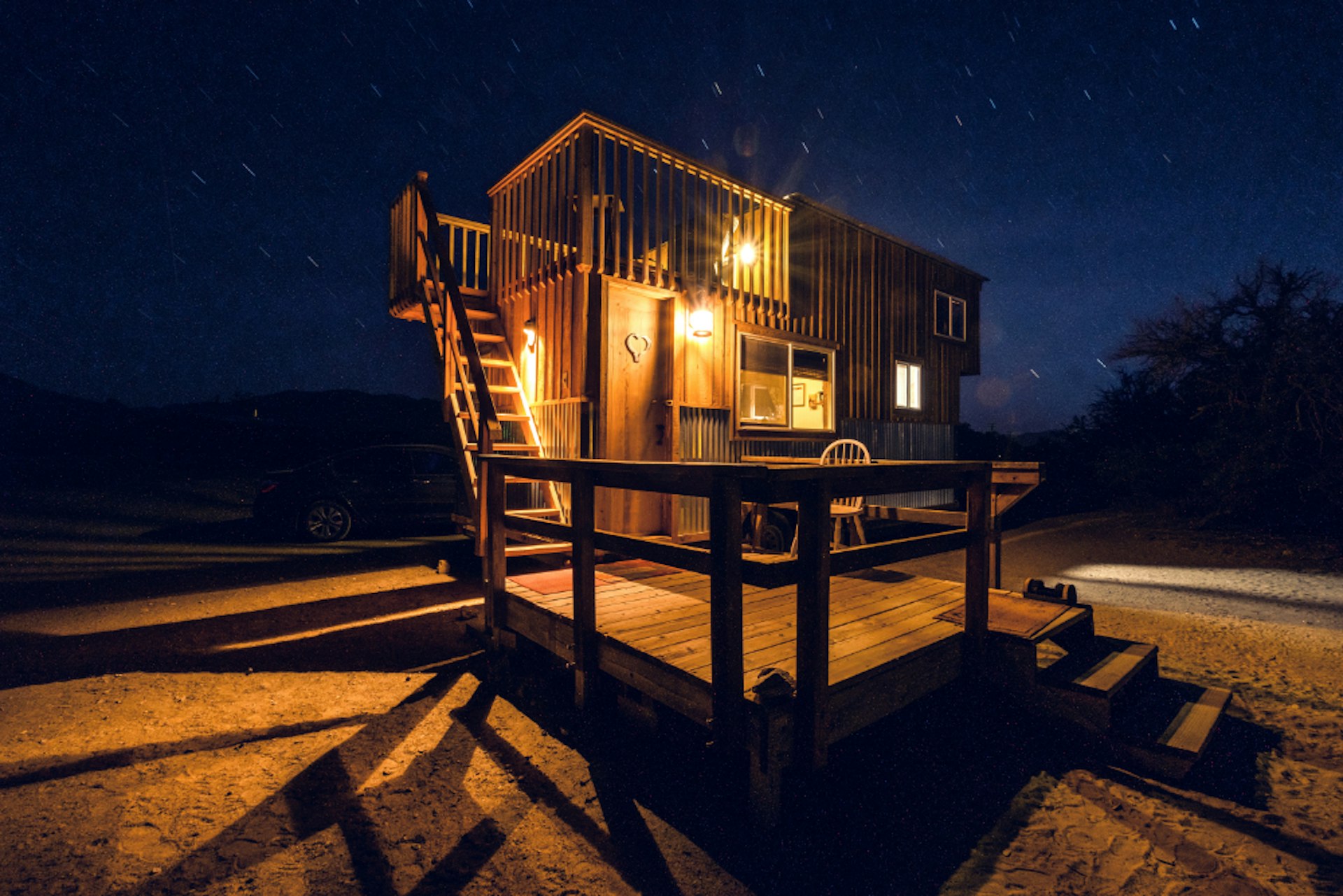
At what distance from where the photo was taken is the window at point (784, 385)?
8367 mm

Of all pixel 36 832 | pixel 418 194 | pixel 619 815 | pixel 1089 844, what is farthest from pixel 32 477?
pixel 1089 844

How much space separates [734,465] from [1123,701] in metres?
2.98

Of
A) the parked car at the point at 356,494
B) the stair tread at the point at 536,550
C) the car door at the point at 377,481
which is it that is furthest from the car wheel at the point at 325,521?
the stair tread at the point at 536,550

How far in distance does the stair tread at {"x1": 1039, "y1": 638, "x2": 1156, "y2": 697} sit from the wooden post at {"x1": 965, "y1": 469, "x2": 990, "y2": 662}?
0.40 m

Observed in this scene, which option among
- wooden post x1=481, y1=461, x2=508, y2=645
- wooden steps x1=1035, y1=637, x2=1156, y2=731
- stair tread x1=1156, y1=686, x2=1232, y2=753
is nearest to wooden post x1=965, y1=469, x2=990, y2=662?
wooden steps x1=1035, y1=637, x2=1156, y2=731

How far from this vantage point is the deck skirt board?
8.79ft

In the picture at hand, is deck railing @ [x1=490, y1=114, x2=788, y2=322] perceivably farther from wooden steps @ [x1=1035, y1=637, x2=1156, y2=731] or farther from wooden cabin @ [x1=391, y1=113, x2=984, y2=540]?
wooden steps @ [x1=1035, y1=637, x2=1156, y2=731]

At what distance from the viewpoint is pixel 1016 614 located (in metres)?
3.73

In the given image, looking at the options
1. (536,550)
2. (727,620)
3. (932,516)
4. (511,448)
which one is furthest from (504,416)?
(727,620)

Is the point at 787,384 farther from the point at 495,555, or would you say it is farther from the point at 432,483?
the point at 432,483

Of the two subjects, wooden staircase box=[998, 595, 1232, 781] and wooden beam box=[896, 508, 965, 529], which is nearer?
wooden staircase box=[998, 595, 1232, 781]

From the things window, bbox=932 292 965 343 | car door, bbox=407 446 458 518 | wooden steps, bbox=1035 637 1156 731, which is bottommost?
wooden steps, bbox=1035 637 1156 731

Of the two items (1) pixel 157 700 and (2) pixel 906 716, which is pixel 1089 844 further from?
(1) pixel 157 700

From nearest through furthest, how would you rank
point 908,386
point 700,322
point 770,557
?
point 770,557 → point 700,322 → point 908,386
